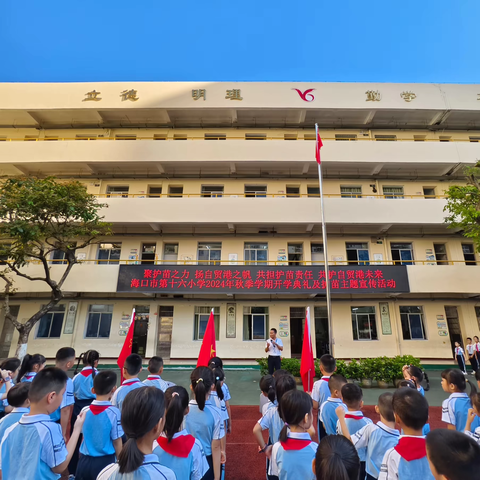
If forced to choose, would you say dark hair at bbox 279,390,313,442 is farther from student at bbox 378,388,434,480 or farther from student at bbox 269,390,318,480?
student at bbox 378,388,434,480

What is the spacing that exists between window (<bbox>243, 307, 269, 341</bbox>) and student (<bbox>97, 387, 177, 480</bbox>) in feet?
34.7

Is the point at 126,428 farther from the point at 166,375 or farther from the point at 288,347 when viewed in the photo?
the point at 288,347

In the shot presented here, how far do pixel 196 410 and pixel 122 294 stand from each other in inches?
423

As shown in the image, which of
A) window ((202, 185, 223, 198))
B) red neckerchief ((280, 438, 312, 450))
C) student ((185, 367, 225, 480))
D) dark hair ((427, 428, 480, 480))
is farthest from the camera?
window ((202, 185, 223, 198))

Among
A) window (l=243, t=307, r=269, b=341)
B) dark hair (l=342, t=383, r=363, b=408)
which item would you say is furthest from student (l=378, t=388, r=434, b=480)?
window (l=243, t=307, r=269, b=341)

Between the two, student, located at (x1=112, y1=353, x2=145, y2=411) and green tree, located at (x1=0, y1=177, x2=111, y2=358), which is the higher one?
green tree, located at (x1=0, y1=177, x2=111, y2=358)

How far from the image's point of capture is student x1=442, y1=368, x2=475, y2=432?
280 centimetres

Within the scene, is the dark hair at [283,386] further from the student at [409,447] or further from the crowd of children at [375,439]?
the student at [409,447]

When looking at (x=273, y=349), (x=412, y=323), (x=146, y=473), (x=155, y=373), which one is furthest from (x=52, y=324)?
(x=412, y=323)

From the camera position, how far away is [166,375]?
9.64m

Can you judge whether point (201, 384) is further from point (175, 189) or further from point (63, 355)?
point (175, 189)

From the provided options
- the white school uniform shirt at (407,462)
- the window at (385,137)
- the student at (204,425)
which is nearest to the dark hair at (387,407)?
the white school uniform shirt at (407,462)

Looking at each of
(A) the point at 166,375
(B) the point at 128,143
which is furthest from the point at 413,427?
(B) the point at 128,143

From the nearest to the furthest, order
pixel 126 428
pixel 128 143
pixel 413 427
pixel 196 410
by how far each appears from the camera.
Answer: pixel 126 428, pixel 413 427, pixel 196 410, pixel 128 143
